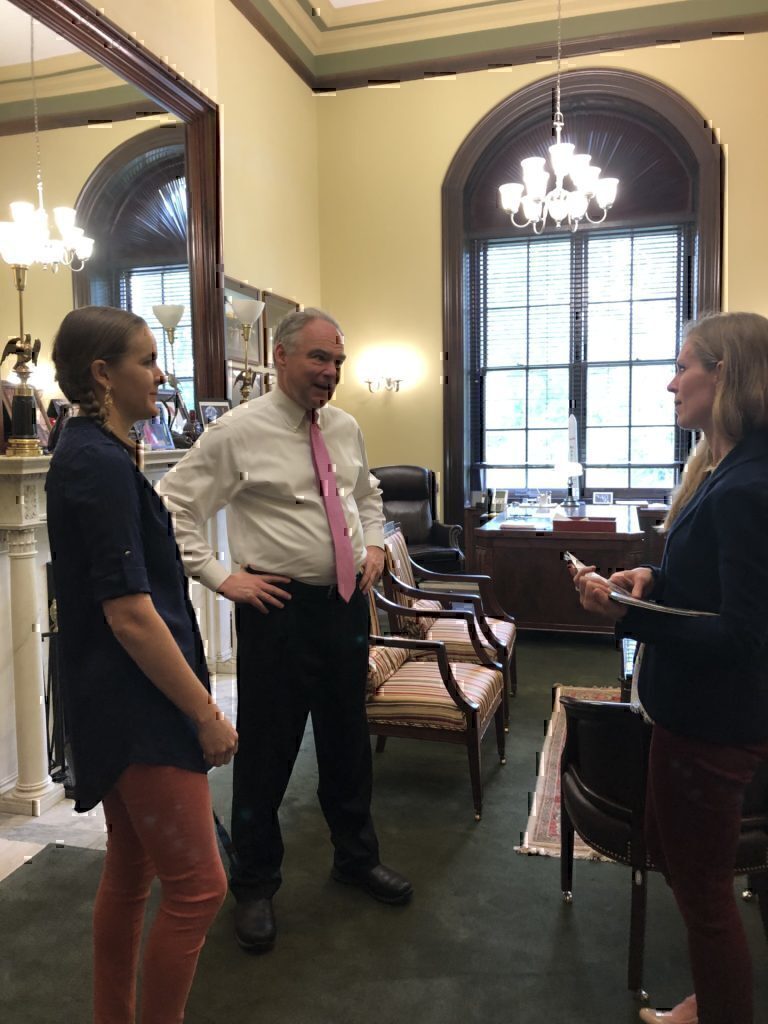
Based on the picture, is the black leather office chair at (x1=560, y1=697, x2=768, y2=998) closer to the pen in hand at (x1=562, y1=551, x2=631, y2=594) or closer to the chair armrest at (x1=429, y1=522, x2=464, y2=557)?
the pen in hand at (x1=562, y1=551, x2=631, y2=594)

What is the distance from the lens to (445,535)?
252 inches

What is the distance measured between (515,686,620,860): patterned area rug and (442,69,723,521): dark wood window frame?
11.1 feet

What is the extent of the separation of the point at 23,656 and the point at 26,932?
109 cm

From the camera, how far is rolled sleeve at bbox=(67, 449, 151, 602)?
49.2 inches

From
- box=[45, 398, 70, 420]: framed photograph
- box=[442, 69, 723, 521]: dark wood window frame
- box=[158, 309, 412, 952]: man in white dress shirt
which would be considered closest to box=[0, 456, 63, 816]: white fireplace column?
box=[45, 398, 70, 420]: framed photograph

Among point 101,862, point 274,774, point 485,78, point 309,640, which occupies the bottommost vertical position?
point 101,862

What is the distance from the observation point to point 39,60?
3336mm

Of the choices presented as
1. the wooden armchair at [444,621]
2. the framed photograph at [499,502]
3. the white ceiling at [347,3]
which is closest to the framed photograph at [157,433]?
the wooden armchair at [444,621]

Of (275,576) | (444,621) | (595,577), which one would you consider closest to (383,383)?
(444,621)

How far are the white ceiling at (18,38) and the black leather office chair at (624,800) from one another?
128 inches

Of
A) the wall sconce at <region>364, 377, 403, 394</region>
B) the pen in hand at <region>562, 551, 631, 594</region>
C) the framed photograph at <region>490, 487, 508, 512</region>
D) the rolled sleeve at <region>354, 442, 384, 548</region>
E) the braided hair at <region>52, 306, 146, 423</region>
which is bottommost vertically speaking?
the framed photograph at <region>490, 487, 508, 512</region>

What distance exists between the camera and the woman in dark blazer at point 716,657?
1.35 meters

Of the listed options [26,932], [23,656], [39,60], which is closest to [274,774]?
[26,932]

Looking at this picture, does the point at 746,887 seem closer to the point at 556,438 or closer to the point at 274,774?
the point at 274,774
